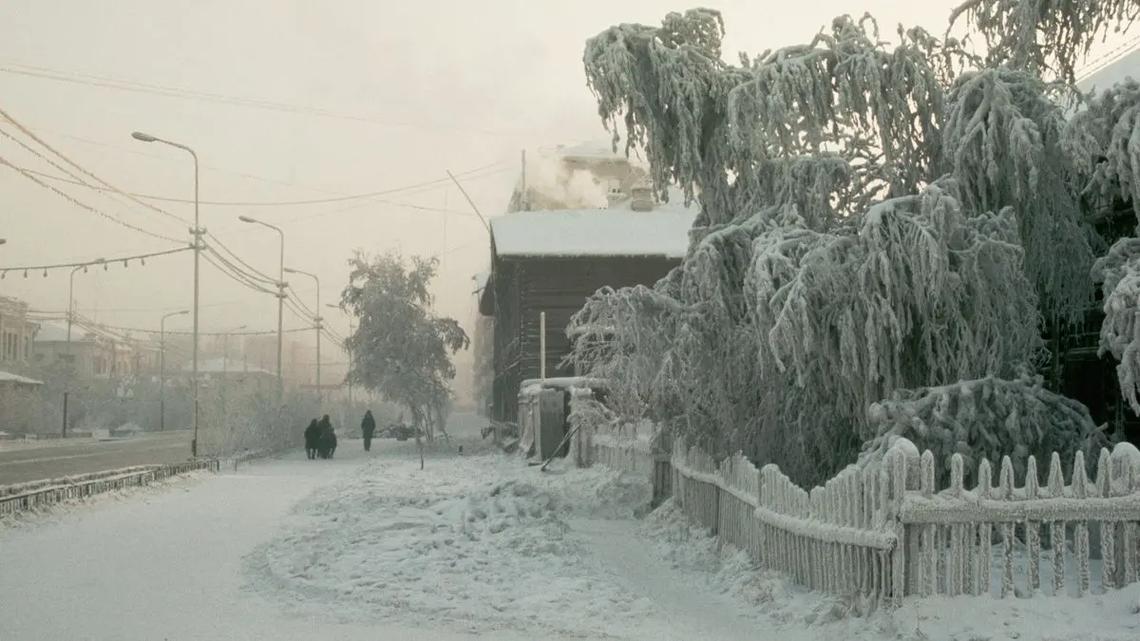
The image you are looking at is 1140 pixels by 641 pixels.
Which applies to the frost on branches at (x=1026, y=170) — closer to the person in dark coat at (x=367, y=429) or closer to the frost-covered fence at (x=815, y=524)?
the frost-covered fence at (x=815, y=524)

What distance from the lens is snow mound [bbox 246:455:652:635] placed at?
28.7 ft

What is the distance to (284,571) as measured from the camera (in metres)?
10.6

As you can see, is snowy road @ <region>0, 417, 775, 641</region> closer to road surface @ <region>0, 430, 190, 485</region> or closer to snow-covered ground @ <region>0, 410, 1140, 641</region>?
snow-covered ground @ <region>0, 410, 1140, 641</region>

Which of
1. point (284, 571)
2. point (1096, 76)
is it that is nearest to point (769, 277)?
point (284, 571)

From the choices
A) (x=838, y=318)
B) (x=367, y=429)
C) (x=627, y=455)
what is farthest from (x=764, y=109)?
(x=367, y=429)

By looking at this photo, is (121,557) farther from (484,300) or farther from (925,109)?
(484,300)

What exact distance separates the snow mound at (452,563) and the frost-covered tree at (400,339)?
1040 inches

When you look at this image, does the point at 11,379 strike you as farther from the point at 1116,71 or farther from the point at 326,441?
the point at 1116,71

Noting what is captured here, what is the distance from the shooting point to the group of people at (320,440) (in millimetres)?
37625

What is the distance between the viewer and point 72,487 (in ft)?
59.4

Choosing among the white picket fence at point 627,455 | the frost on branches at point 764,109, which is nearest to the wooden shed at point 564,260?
the white picket fence at point 627,455

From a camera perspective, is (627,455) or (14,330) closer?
(627,455)

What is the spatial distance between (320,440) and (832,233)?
29.3 metres

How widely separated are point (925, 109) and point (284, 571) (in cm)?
782
